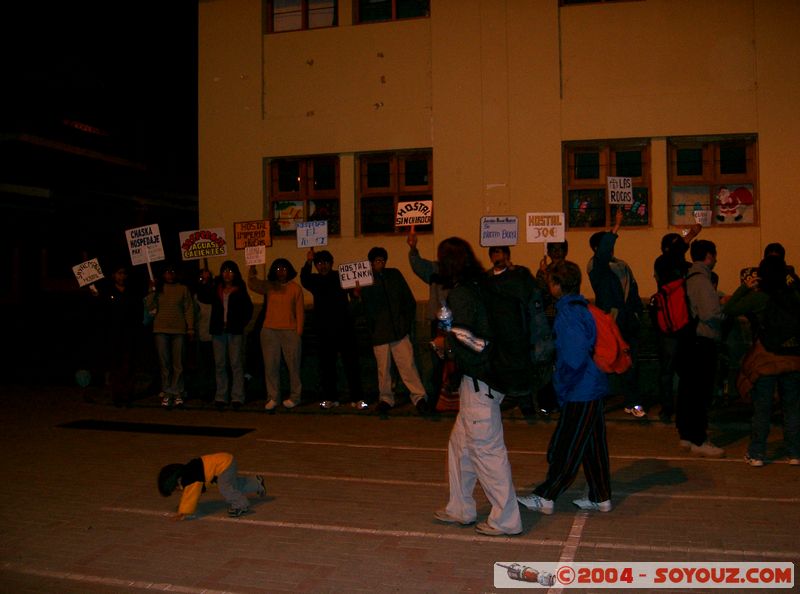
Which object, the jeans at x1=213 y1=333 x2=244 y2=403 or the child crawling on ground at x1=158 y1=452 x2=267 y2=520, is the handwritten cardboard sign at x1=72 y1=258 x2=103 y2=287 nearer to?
the jeans at x1=213 y1=333 x2=244 y2=403

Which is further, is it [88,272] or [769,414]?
[88,272]

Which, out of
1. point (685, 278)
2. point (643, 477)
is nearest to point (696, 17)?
point (685, 278)

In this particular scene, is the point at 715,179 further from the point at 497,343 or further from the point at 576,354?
the point at 497,343

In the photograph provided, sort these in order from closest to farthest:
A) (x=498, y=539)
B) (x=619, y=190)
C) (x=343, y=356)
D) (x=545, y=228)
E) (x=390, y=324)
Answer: (x=498, y=539) < (x=619, y=190) < (x=390, y=324) < (x=545, y=228) < (x=343, y=356)

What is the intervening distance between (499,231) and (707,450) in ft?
14.3

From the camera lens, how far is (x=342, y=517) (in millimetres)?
6441

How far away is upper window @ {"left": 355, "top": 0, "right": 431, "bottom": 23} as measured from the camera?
1444 cm

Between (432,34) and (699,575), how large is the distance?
11.1 metres

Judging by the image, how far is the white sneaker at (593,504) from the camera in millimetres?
6445

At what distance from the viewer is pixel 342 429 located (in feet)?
34.3

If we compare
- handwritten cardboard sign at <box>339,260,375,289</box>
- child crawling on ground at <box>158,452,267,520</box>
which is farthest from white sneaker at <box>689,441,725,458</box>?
handwritten cardboard sign at <box>339,260,375,289</box>

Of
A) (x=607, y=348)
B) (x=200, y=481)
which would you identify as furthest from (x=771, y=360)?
(x=200, y=481)

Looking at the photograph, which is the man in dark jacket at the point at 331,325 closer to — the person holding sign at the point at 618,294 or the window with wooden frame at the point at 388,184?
the window with wooden frame at the point at 388,184

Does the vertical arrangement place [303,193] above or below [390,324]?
above
